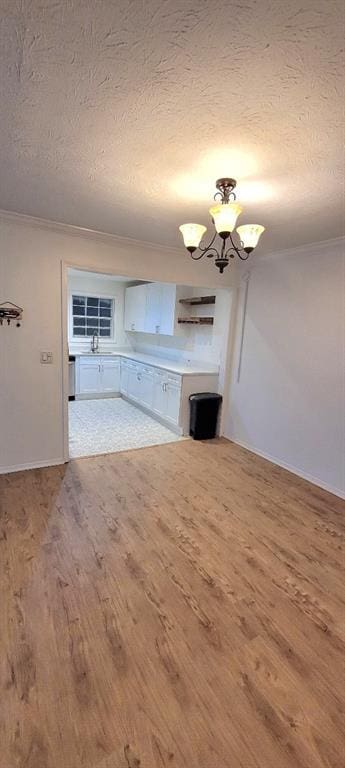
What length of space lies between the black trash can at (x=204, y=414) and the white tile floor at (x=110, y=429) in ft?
0.83

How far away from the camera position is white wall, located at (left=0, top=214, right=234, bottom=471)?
3.03 meters

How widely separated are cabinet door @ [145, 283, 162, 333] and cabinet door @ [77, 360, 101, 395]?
4.13ft

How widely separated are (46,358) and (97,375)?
9.70ft

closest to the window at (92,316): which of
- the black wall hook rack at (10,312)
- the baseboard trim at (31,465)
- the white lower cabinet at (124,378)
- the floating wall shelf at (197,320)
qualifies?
the white lower cabinet at (124,378)

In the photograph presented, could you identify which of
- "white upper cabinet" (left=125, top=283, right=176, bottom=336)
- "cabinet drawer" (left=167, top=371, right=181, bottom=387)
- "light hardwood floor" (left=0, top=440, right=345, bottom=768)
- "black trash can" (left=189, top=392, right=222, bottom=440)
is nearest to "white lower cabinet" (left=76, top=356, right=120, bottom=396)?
"white upper cabinet" (left=125, top=283, right=176, bottom=336)

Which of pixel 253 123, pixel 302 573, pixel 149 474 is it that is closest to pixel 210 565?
pixel 302 573

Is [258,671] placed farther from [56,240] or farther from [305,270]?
[56,240]

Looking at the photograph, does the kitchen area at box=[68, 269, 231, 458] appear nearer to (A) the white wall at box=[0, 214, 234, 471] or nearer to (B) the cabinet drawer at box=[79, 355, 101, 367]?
(B) the cabinet drawer at box=[79, 355, 101, 367]

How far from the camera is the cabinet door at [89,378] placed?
612 cm

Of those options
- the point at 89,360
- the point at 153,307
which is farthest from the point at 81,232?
the point at 89,360

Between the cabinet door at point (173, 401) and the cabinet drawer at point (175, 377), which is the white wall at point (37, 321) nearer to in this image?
the cabinet drawer at point (175, 377)

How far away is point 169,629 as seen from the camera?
1.67 meters

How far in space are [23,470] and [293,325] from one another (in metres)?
3.23

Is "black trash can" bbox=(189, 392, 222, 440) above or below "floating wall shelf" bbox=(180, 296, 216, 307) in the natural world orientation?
below
